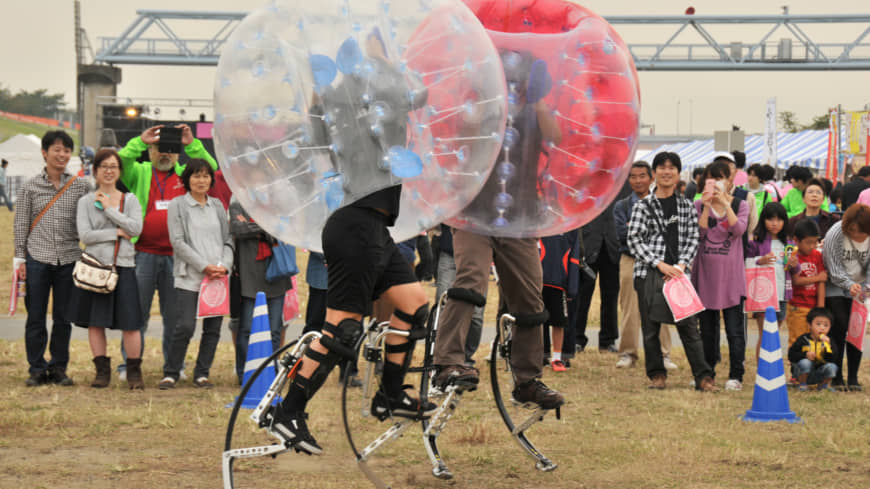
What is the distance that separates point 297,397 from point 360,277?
0.59 m

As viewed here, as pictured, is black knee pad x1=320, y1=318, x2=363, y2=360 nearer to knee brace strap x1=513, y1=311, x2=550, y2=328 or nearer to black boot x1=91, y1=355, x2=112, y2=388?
knee brace strap x1=513, y1=311, x2=550, y2=328

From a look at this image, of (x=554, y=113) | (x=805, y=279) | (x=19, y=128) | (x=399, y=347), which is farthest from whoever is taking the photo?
(x=19, y=128)

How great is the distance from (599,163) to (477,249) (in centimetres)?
77

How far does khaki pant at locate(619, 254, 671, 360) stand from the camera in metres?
9.80

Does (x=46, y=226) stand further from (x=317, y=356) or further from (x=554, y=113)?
(x=554, y=113)

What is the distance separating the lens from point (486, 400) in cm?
780

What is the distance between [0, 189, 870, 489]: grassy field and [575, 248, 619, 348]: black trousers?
225 centimetres

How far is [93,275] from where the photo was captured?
781 centimetres

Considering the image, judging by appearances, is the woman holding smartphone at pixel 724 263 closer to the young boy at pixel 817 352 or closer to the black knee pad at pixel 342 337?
the young boy at pixel 817 352

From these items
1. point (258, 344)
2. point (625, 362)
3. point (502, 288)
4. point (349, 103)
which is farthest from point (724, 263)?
point (349, 103)

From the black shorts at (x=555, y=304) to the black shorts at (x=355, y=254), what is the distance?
467 cm

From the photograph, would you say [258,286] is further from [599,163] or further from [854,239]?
[854,239]

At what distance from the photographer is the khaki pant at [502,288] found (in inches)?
204

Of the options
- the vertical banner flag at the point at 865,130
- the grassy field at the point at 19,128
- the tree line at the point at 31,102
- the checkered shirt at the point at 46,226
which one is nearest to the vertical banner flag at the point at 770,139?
the vertical banner flag at the point at 865,130
